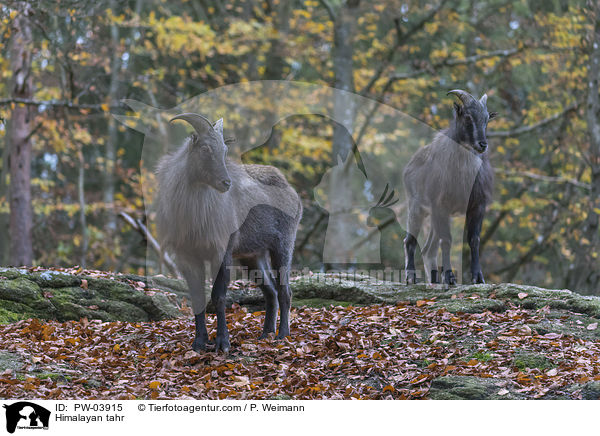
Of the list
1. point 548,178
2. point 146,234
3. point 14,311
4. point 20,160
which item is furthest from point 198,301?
point 548,178

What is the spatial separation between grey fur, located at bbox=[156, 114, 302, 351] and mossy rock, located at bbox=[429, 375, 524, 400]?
2.26 metres

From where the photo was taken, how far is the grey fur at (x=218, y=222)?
7059 mm

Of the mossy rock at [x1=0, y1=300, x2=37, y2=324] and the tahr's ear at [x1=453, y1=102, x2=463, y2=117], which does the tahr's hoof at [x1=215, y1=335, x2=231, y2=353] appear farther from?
the tahr's ear at [x1=453, y1=102, x2=463, y2=117]

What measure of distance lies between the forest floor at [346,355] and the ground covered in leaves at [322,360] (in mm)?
13

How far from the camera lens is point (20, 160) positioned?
48.6 feet

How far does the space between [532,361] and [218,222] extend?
3602 millimetres

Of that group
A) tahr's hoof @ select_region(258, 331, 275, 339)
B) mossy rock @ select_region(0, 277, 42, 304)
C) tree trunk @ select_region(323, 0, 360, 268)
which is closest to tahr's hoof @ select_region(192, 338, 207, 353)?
tahr's hoof @ select_region(258, 331, 275, 339)

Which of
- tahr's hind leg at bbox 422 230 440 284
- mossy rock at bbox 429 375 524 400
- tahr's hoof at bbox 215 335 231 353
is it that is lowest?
mossy rock at bbox 429 375 524 400

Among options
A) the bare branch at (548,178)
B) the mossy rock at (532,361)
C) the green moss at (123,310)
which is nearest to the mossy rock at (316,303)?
the green moss at (123,310)

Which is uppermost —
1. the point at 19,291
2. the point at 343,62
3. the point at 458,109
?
the point at 343,62

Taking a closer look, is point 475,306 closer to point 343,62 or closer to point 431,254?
point 431,254

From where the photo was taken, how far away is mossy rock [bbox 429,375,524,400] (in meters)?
6.07

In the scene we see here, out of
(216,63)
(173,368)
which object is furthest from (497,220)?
(173,368)

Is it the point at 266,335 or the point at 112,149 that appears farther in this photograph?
the point at 112,149
